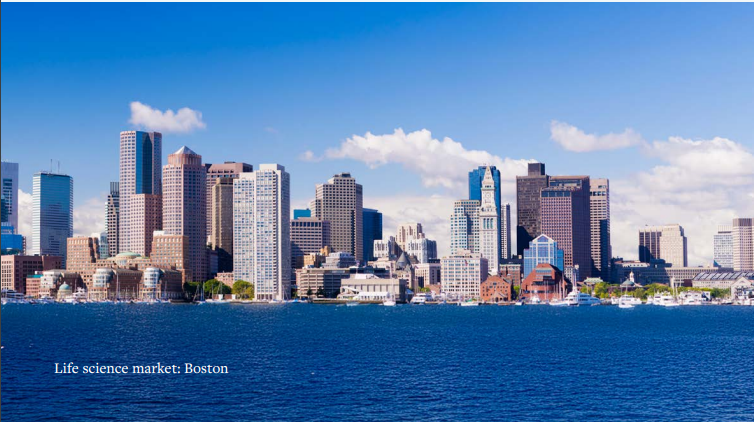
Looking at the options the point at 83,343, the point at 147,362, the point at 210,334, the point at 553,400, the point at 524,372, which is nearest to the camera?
the point at 553,400

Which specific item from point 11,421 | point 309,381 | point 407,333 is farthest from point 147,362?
point 407,333

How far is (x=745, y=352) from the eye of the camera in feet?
389

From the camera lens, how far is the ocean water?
70.1 metres

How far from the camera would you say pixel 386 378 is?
88.5 m

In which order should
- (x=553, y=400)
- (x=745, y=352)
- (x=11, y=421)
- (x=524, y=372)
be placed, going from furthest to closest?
1. (x=745, y=352)
2. (x=524, y=372)
3. (x=553, y=400)
4. (x=11, y=421)

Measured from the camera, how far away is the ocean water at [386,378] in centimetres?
7012

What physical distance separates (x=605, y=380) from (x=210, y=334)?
255 feet

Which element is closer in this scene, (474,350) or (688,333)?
(474,350)

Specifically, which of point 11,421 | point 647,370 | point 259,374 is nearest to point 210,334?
point 259,374

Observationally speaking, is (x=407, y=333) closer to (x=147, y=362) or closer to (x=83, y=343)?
(x=83, y=343)

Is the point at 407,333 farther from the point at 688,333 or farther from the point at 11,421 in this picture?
the point at 11,421

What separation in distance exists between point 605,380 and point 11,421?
50.6m

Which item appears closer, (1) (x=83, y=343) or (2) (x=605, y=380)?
(2) (x=605, y=380)

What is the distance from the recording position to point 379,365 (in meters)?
99.8
